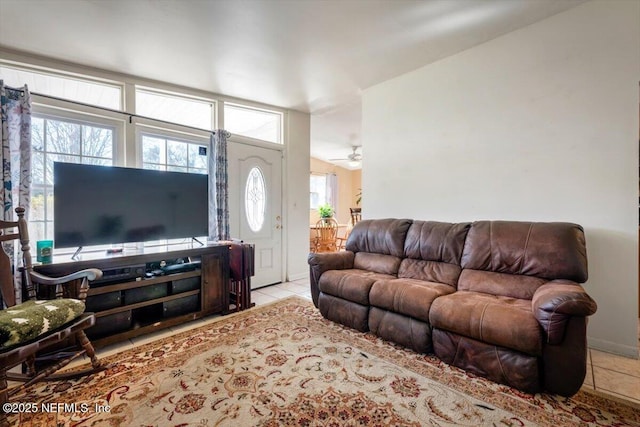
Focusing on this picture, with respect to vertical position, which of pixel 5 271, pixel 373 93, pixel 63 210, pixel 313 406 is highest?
pixel 373 93

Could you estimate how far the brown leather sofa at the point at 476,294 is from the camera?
5.44 feet

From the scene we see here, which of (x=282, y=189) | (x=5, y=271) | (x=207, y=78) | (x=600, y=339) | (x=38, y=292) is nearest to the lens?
(x=5, y=271)

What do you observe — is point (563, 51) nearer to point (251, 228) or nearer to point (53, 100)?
point (251, 228)

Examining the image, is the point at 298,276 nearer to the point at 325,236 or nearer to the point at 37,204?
the point at 325,236

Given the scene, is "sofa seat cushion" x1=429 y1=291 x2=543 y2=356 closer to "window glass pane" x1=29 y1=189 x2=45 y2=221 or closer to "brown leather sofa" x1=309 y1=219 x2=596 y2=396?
"brown leather sofa" x1=309 y1=219 x2=596 y2=396

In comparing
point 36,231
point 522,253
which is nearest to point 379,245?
point 522,253

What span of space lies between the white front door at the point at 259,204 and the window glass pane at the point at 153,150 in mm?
799

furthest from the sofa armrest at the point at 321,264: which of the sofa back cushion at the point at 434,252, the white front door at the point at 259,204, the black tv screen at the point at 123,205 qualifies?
the white front door at the point at 259,204

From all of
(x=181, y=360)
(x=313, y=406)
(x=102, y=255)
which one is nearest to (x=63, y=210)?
(x=102, y=255)

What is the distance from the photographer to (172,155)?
3418mm

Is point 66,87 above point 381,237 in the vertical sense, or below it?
above

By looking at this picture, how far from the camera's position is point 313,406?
5.33ft

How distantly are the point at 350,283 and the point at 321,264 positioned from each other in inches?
16.8

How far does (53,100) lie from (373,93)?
131 inches
